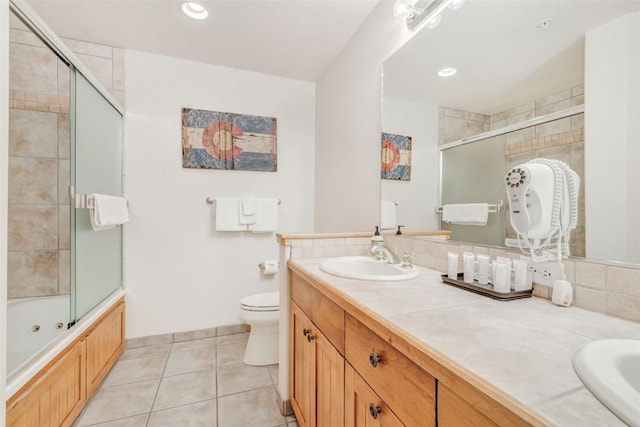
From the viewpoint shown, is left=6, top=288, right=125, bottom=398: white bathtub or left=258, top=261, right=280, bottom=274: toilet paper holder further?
left=258, top=261, right=280, bottom=274: toilet paper holder

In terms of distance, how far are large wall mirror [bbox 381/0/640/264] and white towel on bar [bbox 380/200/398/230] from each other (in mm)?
49

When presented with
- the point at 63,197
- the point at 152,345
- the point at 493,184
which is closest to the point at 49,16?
the point at 63,197

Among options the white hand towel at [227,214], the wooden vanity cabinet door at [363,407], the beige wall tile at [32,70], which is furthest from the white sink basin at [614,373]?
the beige wall tile at [32,70]

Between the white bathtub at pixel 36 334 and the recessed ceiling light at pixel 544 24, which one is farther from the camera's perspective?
the white bathtub at pixel 36 334

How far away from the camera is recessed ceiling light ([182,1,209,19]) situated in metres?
1.69

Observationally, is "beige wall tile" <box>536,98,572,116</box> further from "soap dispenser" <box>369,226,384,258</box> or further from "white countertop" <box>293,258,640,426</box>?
"soap dispenser" <box>369,226,384,258</box>

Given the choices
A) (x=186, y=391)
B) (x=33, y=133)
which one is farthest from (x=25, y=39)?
(x=186, y=391)

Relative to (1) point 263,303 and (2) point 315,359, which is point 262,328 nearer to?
(1) point 263,303

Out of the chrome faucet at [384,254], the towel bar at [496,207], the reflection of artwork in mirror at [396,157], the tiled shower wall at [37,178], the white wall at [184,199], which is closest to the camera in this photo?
the towel bar at [496,207]

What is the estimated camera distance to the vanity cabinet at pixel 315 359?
894 mm

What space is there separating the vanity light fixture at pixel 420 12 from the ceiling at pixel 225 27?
469 millimetres

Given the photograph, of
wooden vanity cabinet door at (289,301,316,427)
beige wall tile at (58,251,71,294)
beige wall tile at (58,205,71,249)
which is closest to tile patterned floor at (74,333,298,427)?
wooden vanity cabinet door at (289,301,316,427)

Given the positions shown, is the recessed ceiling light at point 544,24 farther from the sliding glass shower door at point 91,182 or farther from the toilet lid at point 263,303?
the sliding glass shower door at point 91,182

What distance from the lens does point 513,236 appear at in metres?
0.90
